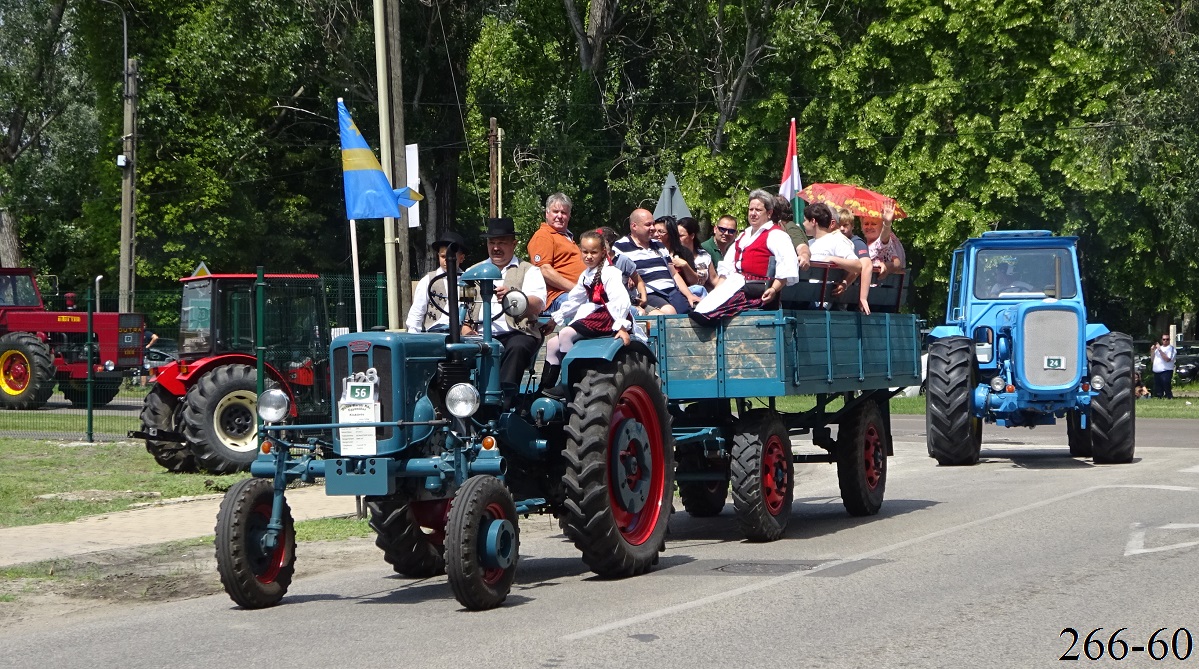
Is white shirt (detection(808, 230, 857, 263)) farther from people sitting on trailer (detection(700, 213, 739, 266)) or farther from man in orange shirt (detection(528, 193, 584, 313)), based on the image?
man in orange shirt (detection(528, 193, 584, 313))

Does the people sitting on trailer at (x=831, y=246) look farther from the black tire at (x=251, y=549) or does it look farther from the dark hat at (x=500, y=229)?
the black tire at (x=251, y=549)

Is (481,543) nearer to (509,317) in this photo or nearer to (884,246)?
(509,317)

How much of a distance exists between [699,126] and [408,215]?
24319 millimetres

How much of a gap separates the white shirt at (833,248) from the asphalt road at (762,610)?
7.76 feet

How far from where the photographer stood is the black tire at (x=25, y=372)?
1081 inches

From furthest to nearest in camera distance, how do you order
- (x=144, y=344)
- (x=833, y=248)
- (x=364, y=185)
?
(x=144, y=344) → (x=364, y=185) → (x=833, y=248)

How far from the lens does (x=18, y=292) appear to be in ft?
97.7

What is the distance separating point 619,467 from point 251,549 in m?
2.41

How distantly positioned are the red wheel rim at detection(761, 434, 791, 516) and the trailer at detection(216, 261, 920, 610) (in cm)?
2

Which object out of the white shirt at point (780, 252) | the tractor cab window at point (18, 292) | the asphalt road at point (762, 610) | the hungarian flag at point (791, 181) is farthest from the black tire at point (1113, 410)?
the tractor cab window at point (18, 292)

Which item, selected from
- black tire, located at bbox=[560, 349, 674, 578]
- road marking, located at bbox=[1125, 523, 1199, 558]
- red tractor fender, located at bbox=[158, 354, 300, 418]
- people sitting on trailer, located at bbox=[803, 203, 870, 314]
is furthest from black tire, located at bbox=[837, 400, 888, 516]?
red tractor fender, located at bbox=[158, 354, 300, 418]

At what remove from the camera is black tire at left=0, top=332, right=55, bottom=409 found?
27469 mm

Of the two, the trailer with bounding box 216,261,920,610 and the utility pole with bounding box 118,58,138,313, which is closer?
the trailer with bounding box 216,261,920,610

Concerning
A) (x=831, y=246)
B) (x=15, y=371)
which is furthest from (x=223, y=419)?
(x=15, y=371)
